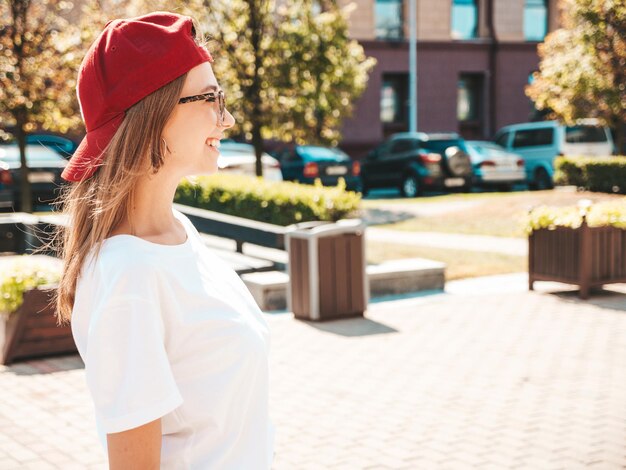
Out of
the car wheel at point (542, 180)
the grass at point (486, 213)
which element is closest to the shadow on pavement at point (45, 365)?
the grass at point (486, 213)

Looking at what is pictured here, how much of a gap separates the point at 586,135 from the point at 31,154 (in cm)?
1579

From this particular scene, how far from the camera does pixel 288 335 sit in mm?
8383

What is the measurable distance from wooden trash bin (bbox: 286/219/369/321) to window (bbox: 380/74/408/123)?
28907 mm

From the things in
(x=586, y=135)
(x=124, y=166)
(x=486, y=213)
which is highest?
(x=124, y=166)

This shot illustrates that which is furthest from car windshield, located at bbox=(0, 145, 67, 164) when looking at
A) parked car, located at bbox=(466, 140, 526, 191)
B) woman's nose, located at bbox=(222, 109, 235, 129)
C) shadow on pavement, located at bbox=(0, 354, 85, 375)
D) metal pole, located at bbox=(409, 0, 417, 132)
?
woman's nose, located at bbox=(222, 109, 235, 129)

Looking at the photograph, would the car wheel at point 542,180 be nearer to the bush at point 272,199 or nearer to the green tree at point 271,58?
the green tree at point 271,58

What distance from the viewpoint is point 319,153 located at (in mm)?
24734

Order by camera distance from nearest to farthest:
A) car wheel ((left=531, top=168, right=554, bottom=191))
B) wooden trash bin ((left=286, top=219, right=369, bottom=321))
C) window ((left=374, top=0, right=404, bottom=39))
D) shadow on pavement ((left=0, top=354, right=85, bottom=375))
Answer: shadow on pavement ((left=0, top=354, right=85, bottom=375)) → wooden trash bin ((left=286, top=219, right=369, bottom=321)) → car wheel ((left=531, top=168, right=554, bottom=191)) → window ((left=374, top=0, right=404, bottom=39))

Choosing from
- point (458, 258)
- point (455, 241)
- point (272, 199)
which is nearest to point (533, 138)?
point (455, 241)

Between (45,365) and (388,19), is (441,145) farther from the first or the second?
(45,365)

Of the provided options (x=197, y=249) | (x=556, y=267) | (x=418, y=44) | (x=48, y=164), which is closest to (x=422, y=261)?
(x=556, y=267)

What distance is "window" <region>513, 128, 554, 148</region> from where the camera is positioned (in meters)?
26.8

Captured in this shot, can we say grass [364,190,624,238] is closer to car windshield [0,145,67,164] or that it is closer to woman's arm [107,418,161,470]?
car windshield [0,145,67,164]

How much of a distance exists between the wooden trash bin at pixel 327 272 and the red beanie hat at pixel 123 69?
277 inches
